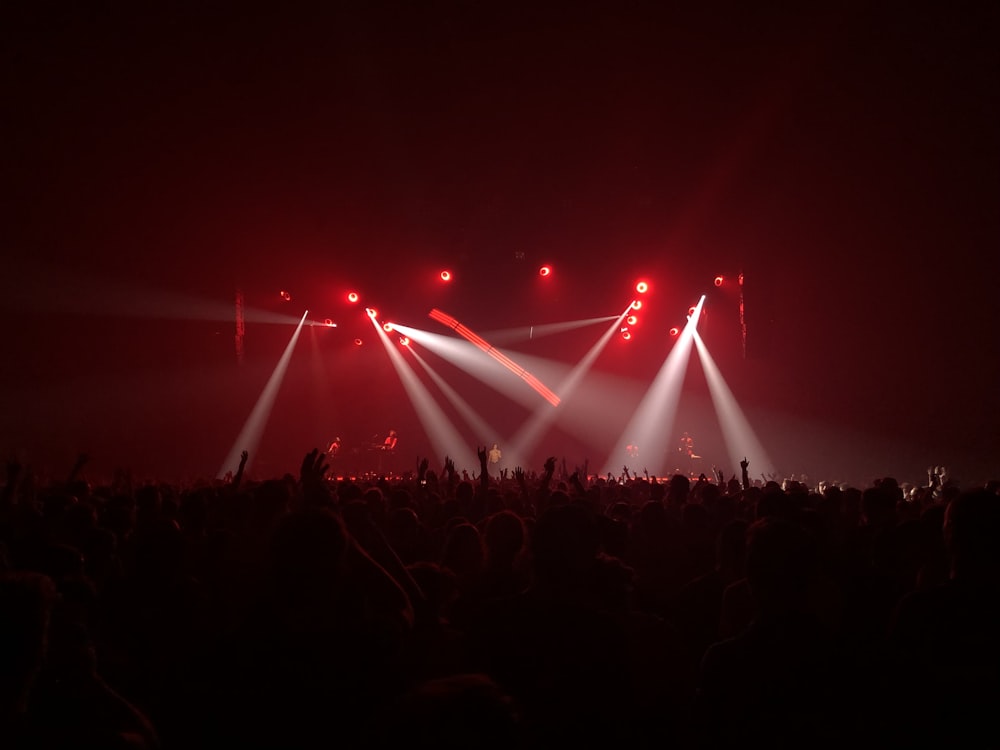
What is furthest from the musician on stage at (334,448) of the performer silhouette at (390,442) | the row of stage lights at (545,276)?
→ the row of stage lights at (545,276)

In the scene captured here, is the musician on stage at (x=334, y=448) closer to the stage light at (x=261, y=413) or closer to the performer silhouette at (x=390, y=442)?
the performer silhouette at (x=390, y=442)

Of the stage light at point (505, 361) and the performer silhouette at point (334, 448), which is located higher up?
the stage light at point (505, 361)

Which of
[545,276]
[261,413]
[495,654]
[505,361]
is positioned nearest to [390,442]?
[261,413]

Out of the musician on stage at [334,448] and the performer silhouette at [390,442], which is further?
the performer silhouette at [390,442]

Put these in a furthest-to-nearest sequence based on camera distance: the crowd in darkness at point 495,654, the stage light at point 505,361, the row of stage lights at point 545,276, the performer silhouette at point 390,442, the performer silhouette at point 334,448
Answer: the stage light at point 505,361, the performer silhouette at point 390,442, the performer silhouette at point 334,448, the row of stage lights at point 545,276, the crowd in darkness at point 495,654

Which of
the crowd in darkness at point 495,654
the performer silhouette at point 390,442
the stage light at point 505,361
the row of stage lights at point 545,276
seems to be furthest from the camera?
the stage light at point 505,361

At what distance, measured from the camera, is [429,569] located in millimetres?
3541

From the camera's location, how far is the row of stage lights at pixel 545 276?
2303 cm

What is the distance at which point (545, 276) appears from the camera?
24.3m

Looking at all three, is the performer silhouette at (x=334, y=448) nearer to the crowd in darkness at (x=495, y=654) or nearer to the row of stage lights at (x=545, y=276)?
the row of stage lights at (x=545, y=276)

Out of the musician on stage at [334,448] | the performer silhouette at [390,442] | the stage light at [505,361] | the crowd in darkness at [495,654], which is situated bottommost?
the crowd in darkness at [495,654]

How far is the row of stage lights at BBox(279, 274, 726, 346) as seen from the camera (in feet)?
75.6

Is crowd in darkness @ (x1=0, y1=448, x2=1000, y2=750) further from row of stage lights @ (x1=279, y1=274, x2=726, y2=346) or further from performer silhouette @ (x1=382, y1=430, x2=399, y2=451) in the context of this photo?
performer silhouette @ (x1=382, y1=430, x2=399, y2=451)

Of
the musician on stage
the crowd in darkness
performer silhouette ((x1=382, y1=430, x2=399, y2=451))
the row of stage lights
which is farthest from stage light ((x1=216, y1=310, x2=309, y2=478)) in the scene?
the crowd in darkness
